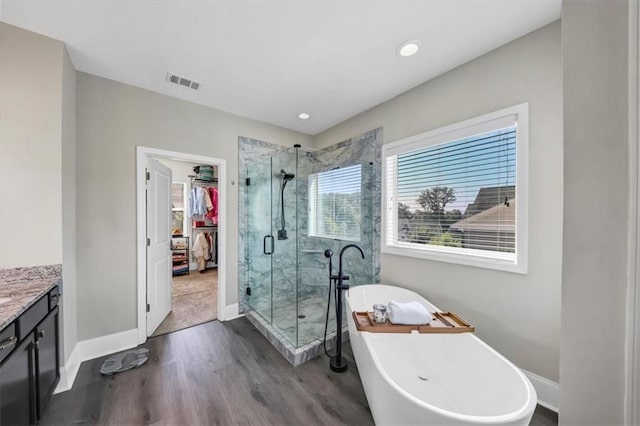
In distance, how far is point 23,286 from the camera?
1.54 m

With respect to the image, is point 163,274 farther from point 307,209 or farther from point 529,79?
point 529,79

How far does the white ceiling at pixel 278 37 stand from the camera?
154cm

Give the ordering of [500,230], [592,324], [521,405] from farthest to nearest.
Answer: [500,230] < [521,405] < [592,324]

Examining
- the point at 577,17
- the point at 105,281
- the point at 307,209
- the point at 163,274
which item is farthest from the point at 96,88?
the point at 577,17

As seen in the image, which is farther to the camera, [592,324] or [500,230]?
[500,230]

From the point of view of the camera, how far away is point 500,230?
6.22ft

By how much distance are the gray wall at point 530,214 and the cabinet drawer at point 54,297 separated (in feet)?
9.72

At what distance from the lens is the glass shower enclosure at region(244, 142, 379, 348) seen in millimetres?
2939

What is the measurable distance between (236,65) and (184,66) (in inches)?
18.7

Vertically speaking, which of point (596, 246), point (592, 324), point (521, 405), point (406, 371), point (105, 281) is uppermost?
point (596, 246)

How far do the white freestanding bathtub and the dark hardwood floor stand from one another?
37 cm

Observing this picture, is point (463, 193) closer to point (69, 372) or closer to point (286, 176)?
point (286, 176)

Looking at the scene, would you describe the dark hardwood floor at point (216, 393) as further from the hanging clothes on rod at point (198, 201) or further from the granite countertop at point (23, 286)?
the hanging clothes on rod at point (198, 201)

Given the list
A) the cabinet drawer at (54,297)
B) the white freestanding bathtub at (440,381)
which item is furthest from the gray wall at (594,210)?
the cabinet drawer at (54,297)
